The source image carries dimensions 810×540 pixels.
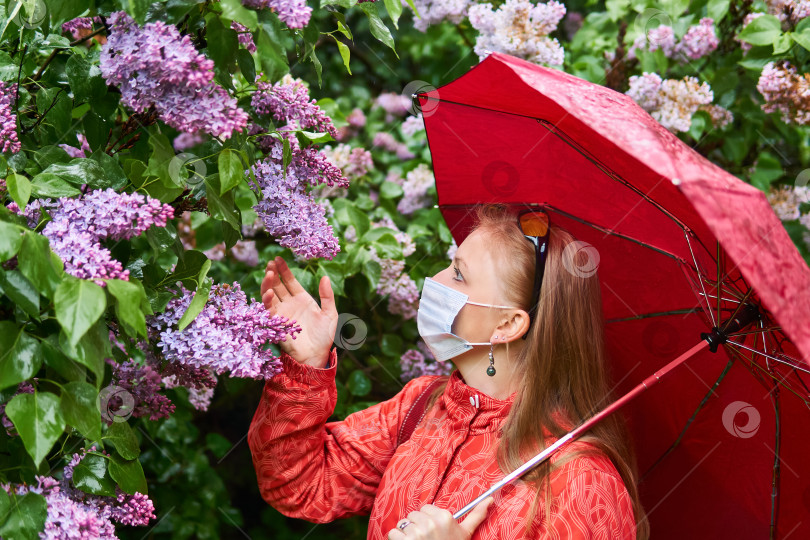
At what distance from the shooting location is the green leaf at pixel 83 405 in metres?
1.18

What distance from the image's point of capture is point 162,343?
1.39 metres

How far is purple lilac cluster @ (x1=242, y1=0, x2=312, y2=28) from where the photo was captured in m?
1.27

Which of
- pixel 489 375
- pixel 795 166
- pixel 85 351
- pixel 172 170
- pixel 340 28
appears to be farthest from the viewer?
pixel 795 166

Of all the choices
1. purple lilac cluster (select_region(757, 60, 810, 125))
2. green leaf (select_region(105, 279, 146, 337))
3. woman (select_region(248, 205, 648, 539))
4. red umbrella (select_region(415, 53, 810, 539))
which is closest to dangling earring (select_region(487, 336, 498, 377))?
woman (select_region(248, 205, 648, 539))

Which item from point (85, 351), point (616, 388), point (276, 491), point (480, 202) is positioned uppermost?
point (85, 351)

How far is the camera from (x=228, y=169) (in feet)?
4.48

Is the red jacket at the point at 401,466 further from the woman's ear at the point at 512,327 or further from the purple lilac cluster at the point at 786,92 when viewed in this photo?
the purple lilac cluster at the point at 786,92

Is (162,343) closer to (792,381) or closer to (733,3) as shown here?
(792,381)

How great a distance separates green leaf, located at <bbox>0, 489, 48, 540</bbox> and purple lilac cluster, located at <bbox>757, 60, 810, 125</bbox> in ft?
8.17

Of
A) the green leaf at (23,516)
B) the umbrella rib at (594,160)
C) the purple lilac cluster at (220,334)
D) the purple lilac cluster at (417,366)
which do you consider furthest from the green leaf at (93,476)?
the purple lilac cluster at (417,366)

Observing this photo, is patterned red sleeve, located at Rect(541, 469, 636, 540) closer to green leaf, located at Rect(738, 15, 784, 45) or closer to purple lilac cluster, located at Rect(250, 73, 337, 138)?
purple lilac cluster, located at Rect(250, 73, 337, 138)

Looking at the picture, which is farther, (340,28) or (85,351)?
(340,28)

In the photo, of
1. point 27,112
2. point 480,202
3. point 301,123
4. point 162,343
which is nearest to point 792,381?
point 480,202

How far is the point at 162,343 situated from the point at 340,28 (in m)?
0.72
